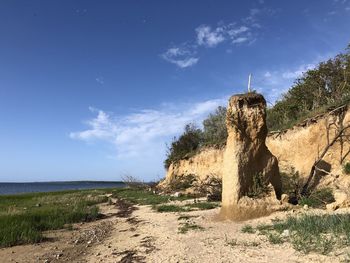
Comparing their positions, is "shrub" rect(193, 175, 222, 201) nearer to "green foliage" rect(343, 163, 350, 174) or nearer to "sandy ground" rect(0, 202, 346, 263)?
"sandy ground" rect(0, 202, 346, 263)

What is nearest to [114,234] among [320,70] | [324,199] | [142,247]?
[142,247]

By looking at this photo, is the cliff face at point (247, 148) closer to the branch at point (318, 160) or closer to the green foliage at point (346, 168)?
the branch at point (318, 160)

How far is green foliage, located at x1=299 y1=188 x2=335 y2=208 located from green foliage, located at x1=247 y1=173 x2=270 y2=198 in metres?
1.60

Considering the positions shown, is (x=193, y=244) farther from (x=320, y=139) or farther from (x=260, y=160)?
(x=320, y=139)

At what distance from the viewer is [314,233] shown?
8.60 meters

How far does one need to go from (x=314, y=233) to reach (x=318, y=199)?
220 inches

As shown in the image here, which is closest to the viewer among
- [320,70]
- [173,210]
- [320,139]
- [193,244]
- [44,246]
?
[193,244]

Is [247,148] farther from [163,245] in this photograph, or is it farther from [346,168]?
[346,168]

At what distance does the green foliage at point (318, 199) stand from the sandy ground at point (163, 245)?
1.93 m

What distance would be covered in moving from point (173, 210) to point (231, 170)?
505cm

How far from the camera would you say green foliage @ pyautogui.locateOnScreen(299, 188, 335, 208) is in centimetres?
1334

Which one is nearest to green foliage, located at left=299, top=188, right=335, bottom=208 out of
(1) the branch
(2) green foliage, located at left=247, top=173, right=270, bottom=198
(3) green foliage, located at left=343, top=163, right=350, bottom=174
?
(1) the branch

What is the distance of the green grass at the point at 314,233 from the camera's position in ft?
25.1

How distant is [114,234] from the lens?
14.0m
